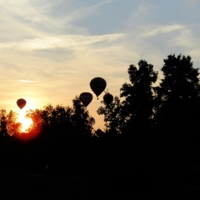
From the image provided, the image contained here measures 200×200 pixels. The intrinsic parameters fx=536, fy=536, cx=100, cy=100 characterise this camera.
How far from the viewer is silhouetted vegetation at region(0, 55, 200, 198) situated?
2477 centimetres

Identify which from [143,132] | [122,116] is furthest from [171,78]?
[143,132]

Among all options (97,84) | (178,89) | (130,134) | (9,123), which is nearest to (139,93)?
(178,89)

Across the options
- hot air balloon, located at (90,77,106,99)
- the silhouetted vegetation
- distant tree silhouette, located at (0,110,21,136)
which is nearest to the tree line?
the silhouetted vegetation

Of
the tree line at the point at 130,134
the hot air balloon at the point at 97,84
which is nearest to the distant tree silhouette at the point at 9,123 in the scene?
the tree line at the point at 130,134

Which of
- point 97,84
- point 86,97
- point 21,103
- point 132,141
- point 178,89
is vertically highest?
point 178,89

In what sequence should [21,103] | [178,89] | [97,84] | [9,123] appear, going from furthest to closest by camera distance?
[9,123]
[178,89]
[21,103]
[97,84]

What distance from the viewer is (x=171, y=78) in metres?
80.9

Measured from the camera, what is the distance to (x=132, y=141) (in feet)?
82.9

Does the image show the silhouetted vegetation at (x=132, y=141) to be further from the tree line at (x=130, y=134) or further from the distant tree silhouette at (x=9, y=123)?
the distant tree silhouette at (x=9, y=123)

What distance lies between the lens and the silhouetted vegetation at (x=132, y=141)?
24.8 m

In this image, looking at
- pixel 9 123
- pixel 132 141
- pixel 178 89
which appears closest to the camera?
pixel 132 141

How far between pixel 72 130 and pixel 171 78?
97.8ft

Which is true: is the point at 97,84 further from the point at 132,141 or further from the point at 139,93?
the point at 139,93

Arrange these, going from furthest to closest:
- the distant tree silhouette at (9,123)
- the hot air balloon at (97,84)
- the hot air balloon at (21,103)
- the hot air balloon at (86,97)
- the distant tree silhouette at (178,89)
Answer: the distant tree silhouette at (9,123) → the hot air balloon at (21,103) → the distant tree silhouette at (178,89) → the hot air balloon at (86,97) → the hot air balloon at (97,84)
